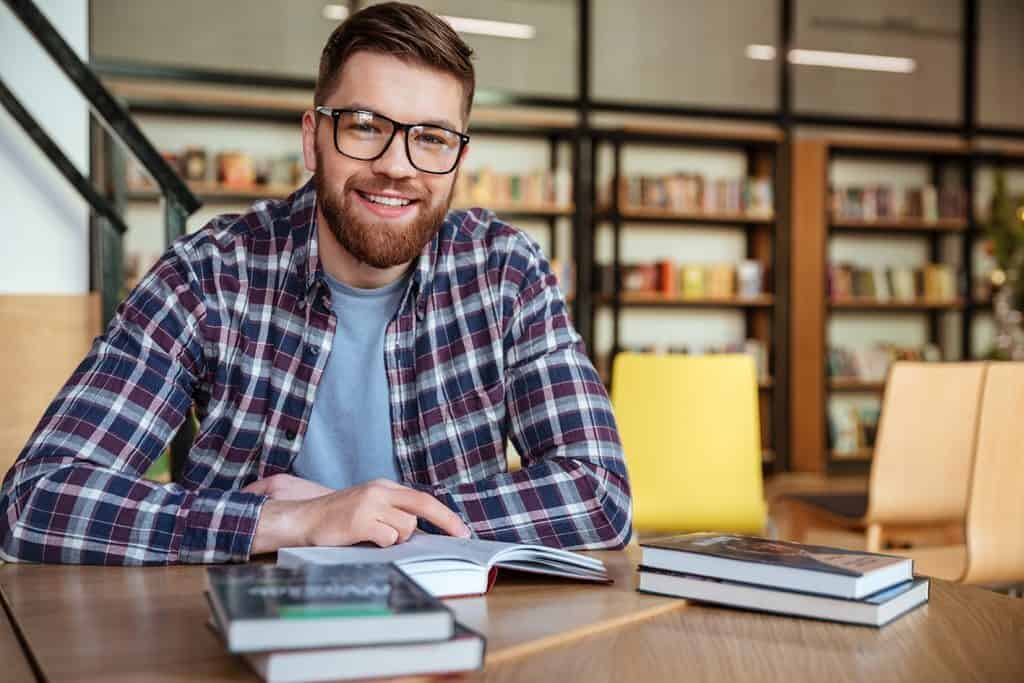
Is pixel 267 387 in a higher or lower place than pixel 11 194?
lower

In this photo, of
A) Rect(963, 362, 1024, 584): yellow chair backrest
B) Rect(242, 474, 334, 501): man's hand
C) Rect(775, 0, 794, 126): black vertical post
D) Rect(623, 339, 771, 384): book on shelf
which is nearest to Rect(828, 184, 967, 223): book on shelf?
Rect(775, 0, 794, 126): black vertical post

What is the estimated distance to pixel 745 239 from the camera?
24.6 ft

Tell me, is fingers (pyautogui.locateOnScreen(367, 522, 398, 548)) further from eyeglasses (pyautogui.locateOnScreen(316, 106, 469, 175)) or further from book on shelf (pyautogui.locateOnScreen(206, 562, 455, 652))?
eyeglasses (pyautogui.locateOnScreen(316, 106, 469, 175))

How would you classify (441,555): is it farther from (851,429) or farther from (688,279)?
(851,429)

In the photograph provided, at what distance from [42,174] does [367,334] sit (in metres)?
1.51

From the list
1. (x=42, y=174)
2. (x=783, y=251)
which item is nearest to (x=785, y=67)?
(x=783, y=251)

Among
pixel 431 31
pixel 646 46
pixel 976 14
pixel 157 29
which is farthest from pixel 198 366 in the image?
pixel 976 14

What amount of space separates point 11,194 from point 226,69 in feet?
12.2

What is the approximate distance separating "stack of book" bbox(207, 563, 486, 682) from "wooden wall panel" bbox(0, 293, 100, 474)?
2185 mm

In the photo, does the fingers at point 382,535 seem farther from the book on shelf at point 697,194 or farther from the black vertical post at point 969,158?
the black vertical post at point 969,158

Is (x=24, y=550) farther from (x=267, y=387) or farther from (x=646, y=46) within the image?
(x=646, y=46)

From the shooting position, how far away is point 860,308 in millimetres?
7645

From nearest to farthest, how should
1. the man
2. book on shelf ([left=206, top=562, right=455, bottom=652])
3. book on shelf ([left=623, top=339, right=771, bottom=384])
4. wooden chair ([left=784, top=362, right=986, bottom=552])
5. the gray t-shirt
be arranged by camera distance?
1. book on shelf ([left=206, top=562, right=455, bottom=652])
2. the man
3. the gray t-shirt
4. wooden chair ([left=784, top=362, right=986, bottom=552])
5. book on shelf ([left=623, top=339, right=771, bottom=384])

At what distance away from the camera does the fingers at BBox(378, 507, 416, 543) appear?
1.23 m
